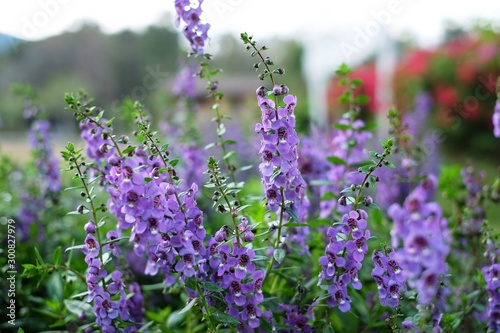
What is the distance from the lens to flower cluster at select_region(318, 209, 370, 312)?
1566 mm

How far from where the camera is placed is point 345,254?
1628 mm

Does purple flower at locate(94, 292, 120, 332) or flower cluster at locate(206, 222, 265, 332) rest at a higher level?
flower cluster at locate(206, 222, 265, 332)

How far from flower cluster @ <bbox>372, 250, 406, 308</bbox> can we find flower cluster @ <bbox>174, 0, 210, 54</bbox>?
0.91 meters

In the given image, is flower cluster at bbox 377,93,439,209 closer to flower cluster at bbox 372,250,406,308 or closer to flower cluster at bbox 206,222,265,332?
flower cluster at bbox 372,250,406,308

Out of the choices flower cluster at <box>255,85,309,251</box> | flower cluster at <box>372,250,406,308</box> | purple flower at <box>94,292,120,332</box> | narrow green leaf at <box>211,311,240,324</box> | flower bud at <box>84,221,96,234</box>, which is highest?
flower cluster at <box>255,85,309,251</box>

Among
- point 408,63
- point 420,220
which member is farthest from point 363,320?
point 408,63

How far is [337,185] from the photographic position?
7.70ft

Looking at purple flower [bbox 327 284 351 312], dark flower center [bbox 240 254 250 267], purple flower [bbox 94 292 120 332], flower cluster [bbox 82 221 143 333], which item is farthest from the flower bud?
purple flower [bbox 327 284 351 312]

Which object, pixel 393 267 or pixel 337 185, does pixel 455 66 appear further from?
pixel 393 267

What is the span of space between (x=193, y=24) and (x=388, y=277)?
1.02 m

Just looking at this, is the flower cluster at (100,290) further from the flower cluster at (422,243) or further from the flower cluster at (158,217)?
the flower cluster at (422,243)

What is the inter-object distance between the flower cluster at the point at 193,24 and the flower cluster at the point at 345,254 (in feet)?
2.57

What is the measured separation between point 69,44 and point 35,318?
751 inches

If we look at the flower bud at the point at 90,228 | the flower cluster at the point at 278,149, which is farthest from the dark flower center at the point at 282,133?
the flower bud at the point at 90,228
